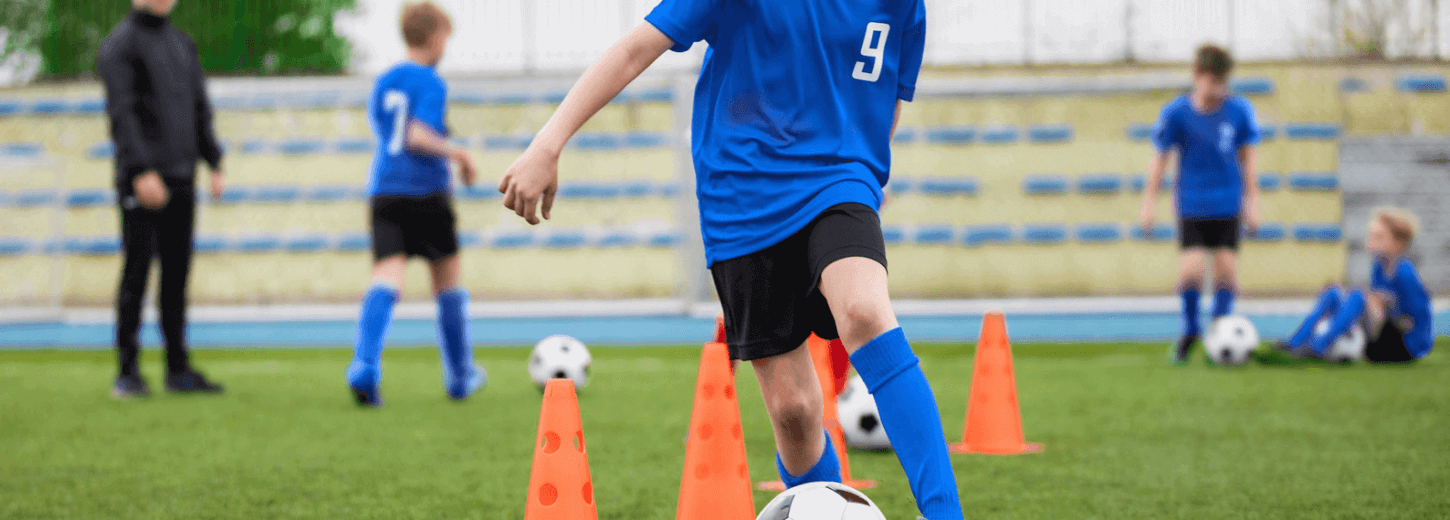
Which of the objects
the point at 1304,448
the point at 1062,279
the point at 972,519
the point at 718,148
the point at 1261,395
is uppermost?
the point at 718,148

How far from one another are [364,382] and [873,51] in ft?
11.3

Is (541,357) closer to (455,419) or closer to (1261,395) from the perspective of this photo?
(455,419)

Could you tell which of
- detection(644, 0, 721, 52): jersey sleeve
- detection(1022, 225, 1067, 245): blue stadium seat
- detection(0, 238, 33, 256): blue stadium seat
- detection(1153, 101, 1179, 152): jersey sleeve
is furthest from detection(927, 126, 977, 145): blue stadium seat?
detection(644, 0, 721, 52): jersey sleeve

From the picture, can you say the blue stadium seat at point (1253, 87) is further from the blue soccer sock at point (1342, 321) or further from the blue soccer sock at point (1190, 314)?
the blue soccer sock at point (1190, 314)

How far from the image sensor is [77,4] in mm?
19078

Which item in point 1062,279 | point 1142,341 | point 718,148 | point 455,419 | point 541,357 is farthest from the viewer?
point 1062,279

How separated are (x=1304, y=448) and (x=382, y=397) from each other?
398cm

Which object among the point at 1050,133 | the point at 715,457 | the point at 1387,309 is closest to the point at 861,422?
the point at 715,457

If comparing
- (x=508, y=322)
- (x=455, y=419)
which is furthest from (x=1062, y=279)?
(x=455, y=419)

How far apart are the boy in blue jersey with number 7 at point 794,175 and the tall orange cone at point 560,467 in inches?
15.0

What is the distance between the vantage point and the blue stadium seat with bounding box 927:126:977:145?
11.9 metres

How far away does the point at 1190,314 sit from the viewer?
271 inches

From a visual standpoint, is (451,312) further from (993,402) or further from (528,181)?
(528,181)

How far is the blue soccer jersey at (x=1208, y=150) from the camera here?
675 centimetres
